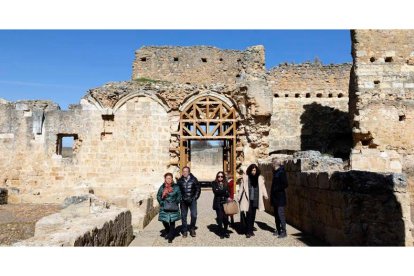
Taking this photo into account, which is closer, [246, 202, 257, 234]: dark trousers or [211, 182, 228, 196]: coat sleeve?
[246, 202, 257, 234]: dark trousers

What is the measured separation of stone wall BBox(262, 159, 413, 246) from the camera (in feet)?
14.7

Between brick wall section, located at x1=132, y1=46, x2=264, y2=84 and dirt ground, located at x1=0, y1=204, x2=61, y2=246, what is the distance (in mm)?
15781

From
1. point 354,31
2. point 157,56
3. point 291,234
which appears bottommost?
point 291,234

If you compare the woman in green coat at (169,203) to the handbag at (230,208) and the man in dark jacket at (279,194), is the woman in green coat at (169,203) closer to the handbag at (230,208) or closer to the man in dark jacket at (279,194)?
the handbag at (230,208)

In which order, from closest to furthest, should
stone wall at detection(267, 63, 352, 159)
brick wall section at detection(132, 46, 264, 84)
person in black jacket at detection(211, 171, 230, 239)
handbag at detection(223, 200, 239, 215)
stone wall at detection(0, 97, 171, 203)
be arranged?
1. handbag at detection(223, 200, 239, 215)
2. person in black jacket at detection(211, 171, 230, 239)
3. stone wall at detection(0, 97, 171, 203)
4. stone wall at detection(267, 63, 352, 159)
5. brick wall section at detection(132, 46, 264, 84)

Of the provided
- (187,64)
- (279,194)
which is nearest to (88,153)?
(279,194)

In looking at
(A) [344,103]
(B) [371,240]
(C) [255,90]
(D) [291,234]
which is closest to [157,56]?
(A) [344,103]

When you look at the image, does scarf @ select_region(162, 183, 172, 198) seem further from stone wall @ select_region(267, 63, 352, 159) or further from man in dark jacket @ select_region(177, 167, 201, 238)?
stone wall @ select_region(267, 63, 352, 159)

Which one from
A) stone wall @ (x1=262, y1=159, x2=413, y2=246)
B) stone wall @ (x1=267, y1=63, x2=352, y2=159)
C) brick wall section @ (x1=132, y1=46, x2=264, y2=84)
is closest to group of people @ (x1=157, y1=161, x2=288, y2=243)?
stone wall @ (x1=262, y1=159, x2=413, y2=246)

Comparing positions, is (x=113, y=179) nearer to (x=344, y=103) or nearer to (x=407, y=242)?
(x=407, y=242)

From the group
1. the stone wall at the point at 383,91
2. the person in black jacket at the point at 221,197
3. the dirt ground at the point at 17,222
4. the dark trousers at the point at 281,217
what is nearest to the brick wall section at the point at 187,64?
the stone wall at the point at 383,91

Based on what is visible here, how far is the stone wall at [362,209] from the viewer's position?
14.7 feet

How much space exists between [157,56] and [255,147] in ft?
49.0

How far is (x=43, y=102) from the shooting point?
13867 millimetres
